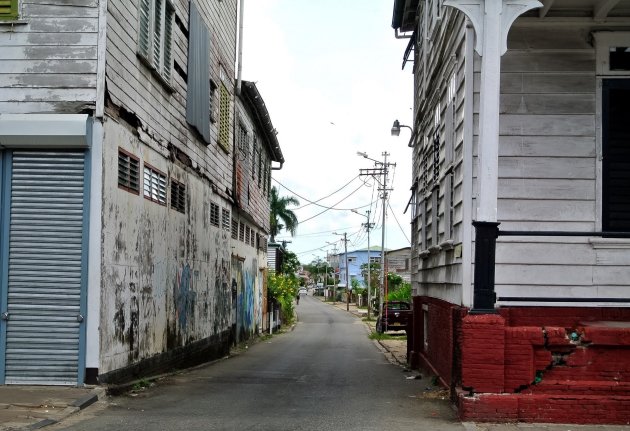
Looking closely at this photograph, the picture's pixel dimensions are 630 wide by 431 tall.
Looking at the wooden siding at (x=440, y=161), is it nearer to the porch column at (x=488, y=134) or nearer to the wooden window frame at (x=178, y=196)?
the porch column at (x=488, y=134)

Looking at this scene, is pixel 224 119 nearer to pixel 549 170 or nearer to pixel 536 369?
pixel 549 170

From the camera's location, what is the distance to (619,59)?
9500mm

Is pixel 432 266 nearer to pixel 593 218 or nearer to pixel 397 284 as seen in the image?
pixel 593 218

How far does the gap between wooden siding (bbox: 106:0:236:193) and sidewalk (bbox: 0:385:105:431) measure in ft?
13.0

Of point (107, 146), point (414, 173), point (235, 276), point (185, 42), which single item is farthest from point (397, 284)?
point (107, 146)

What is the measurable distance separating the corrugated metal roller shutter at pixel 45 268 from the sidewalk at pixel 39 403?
0.34 meters

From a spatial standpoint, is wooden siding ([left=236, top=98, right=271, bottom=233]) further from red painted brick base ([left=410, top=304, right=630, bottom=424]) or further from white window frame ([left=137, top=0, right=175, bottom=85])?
red painted brick base ([left=410, top=304, right=630, bottom=424])

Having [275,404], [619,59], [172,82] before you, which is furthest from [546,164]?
[172,82]

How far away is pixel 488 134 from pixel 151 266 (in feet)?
22.0

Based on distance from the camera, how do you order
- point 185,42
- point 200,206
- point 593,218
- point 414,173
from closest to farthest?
1. point 593,218
2. point 185,42
3. point 200,206
4. point 414,173

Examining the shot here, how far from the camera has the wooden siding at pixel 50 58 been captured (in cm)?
1006

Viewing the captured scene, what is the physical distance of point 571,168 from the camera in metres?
9.28

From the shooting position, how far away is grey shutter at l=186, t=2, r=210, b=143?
15.8 metres

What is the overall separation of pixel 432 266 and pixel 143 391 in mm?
5505
